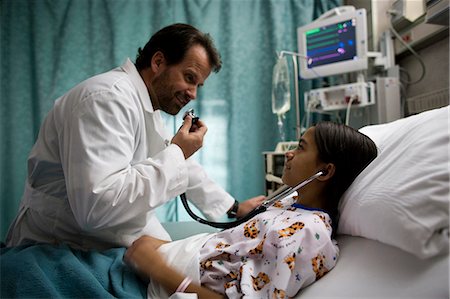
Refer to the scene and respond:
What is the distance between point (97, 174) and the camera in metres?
0.90

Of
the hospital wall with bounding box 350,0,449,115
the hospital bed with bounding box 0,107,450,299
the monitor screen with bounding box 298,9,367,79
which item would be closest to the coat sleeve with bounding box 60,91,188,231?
the hospital bed with bounding box 0,107,450,299

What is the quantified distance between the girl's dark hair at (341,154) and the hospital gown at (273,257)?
0.36 ft

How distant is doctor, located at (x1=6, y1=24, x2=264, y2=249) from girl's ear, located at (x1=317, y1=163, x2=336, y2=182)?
0.42 metres

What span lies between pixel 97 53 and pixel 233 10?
1.15 meters

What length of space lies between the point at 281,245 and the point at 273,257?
0.05 metres

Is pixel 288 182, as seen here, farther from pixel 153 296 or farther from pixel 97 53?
pixel 97 53

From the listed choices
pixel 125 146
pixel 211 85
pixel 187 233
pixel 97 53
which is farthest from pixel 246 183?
pixel 125 146

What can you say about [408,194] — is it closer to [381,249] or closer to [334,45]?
[381,249]

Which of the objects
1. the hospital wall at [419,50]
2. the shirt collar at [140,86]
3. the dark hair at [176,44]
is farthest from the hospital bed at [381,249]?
the hospital wall at [419,50]

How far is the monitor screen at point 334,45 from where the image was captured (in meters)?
2.25

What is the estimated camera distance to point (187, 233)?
4.42 feet

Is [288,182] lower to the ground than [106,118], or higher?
lower

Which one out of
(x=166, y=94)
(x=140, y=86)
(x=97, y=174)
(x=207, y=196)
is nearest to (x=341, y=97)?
(x=207, y=196)

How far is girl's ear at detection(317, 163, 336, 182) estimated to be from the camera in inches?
37.9
